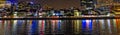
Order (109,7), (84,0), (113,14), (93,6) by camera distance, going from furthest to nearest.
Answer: (84,0)
(93,6)
(109,7)
(113,14)

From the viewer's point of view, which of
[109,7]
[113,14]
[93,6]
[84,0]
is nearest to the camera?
[113,14]

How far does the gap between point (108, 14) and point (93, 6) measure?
5.80m

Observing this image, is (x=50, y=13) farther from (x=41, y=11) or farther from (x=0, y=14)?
(x=0, y=14)

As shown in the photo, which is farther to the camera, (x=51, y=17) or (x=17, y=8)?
(x=17, y=8)

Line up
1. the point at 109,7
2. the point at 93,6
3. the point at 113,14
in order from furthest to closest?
the point at 93,6
the point at 109,7
the point at 113,14

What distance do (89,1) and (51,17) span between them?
357 inches

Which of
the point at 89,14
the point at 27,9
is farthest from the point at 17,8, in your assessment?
the point at 89,14

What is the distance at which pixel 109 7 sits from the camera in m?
40.3

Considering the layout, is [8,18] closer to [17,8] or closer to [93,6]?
[17,8]

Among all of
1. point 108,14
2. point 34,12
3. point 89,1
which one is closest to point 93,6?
point 89,1

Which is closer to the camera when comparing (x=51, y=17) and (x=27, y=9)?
(x=51, y=17)

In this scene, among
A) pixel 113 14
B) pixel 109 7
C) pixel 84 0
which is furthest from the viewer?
pixel 84 0

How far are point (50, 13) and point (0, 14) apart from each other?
685 centimetres

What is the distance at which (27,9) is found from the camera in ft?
138
